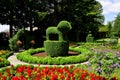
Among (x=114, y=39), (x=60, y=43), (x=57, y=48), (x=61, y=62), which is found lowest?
(x=61, y=62)

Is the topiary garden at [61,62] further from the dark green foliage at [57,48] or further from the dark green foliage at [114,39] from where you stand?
Answer: the dark green foliage at [114,39]

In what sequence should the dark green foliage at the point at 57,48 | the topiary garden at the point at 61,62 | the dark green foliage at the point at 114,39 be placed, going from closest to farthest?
the topiary garden at the point at 61,62
the dark green foliage at the point at 57,48
the dark green foliage at the point at 114,39

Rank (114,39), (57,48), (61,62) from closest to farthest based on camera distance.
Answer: (61,62), (57,48), (114,39)

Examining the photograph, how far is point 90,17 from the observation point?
47.0 metres

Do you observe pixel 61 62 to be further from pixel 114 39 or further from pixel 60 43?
pixel 114 39

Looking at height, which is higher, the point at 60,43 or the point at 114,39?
the point at 60,43

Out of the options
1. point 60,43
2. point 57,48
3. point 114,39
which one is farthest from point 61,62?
point 114,39

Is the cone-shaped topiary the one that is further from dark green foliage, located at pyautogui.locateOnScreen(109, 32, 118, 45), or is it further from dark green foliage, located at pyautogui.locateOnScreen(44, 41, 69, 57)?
dark green foliage, located at pyautogui.locateOnScreen(109, 32, 118, 45)

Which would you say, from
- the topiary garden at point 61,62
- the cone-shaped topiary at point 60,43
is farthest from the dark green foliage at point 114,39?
the cone-shaped topiary at point 60,43

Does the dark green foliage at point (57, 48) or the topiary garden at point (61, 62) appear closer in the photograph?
the topiary garden at point (61, 62)

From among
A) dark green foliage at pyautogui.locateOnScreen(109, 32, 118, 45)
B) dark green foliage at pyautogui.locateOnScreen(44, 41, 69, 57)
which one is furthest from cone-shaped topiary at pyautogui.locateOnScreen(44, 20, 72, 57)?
dark green foliage at pyautogui.locateOnScreen(109, 32, 118, 45)

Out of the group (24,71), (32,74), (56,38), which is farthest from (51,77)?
(56,38)

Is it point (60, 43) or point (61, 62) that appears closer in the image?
point (61, 62)

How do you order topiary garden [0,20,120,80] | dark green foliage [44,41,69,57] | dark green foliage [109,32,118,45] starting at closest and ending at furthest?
topiary garden [0,20,120,80] → dark green foliage [44,41,69,57] → dark green foliage [109,32,118,45]
